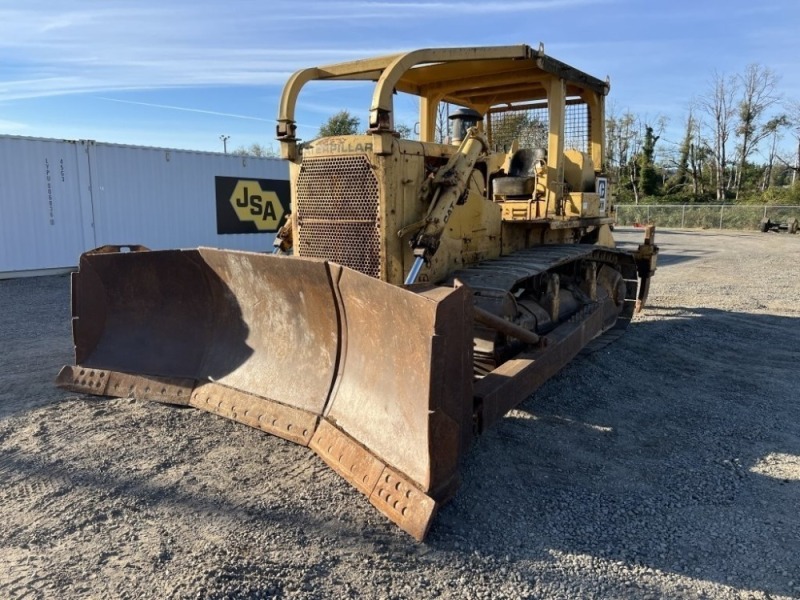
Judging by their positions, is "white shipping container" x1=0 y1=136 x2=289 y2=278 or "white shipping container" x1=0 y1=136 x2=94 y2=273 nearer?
"white shipping container" x1=0 y1=136 x2=94 y2=273

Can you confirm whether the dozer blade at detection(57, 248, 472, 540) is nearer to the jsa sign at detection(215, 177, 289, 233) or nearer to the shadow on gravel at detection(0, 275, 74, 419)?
the shadow on gravel at detection(0, 275, 74, 419)

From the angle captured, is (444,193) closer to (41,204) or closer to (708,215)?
(41,204)

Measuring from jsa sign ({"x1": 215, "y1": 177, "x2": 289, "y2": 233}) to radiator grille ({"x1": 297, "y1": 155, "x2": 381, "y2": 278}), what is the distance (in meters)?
12.6

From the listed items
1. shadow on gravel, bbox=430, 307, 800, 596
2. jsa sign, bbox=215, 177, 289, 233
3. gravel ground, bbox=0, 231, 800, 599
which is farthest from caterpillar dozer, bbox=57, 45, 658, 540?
jsa sign, bbox=215, 177, 289, 233

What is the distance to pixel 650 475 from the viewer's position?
151 inches

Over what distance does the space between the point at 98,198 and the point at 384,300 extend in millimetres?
13221

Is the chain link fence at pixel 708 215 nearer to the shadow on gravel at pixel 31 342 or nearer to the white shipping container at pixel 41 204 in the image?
the white shipping container at pixel 41 204

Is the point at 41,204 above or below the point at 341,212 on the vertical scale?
above

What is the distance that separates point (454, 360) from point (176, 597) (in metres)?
1.62

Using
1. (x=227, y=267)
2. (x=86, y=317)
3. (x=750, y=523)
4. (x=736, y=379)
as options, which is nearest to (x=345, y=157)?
(x=227, y=267)

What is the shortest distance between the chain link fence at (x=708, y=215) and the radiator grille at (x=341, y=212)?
34.9m

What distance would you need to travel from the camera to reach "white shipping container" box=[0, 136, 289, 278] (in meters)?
13.1

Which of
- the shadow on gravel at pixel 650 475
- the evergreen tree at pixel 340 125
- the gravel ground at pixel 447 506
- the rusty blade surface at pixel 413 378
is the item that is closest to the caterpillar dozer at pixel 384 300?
the rusty blade surface at pixel 413 378

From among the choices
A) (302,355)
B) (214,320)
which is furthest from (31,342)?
(302,355)
